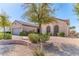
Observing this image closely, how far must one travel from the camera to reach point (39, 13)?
8.05ft

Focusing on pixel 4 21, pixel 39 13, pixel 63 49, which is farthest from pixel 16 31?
pixel 63 49

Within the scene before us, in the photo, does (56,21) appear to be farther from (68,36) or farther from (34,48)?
(34,48)

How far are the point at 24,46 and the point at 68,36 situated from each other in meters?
0.48

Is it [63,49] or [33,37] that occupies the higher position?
[33,37]

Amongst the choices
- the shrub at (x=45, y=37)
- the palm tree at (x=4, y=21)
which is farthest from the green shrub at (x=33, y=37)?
the palm tree at (x=4, y=21)

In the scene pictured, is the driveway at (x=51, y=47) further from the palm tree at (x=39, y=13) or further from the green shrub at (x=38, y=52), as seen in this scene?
the palm tree at (x=39, y=13)

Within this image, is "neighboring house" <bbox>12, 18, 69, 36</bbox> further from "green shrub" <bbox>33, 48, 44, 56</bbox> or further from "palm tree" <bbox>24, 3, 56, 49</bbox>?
"green shrub" <bbox>33, 48, 44, 56</bbox>

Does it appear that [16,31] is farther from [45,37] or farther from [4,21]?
[45,37]

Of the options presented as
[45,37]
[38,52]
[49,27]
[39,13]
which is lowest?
[38,52]

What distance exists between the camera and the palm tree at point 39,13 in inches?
96.2

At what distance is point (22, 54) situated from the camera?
8.00 feet

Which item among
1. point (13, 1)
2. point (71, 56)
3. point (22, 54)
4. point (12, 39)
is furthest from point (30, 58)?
point (13, 1)

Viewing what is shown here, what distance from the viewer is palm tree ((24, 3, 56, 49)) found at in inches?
96.2

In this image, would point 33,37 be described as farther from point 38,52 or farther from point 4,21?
point 4,21
